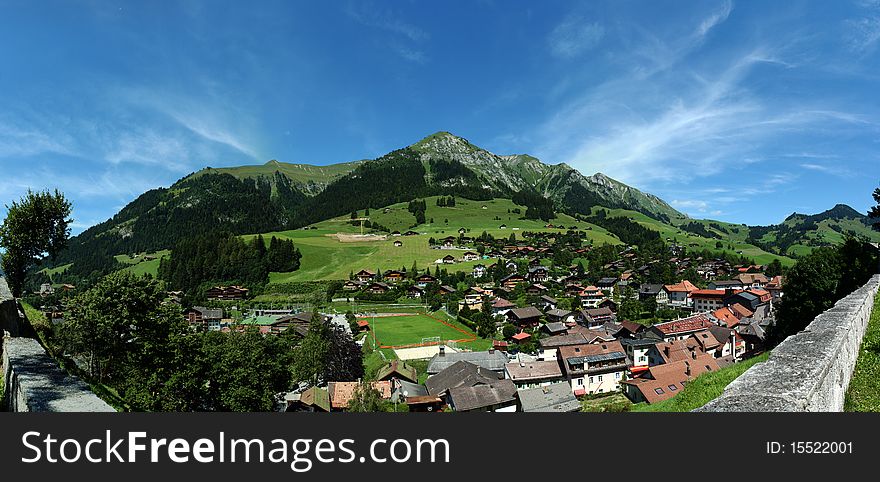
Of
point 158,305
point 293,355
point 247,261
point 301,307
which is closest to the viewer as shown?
point 158,305

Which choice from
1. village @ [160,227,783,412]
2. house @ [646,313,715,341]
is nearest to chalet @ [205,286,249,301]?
village @ [160,227,783,412]

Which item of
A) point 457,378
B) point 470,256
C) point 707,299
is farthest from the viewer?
point 470,256

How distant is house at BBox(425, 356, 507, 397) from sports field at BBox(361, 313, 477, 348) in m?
14.9

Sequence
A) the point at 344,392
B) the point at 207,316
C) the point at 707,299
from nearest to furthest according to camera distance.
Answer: the point at 344,392, the point at 207,316, the point at 707,299

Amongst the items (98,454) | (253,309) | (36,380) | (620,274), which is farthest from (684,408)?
(620,274)

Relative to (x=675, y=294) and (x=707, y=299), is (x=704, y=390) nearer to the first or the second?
(x=707, y=299)

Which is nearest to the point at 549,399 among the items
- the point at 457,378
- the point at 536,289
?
the point at 457,378

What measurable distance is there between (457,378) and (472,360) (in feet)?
25.8

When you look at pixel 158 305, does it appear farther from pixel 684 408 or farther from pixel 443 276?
pixel 443 276

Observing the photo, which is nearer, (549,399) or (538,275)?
(549,399)

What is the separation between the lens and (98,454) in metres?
4.84

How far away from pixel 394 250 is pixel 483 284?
48.5m

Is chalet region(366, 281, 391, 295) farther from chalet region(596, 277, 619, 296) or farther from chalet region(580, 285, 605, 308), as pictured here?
chalet region(596, 277, 619, 296)

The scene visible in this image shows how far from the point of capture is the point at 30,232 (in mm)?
23000
